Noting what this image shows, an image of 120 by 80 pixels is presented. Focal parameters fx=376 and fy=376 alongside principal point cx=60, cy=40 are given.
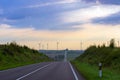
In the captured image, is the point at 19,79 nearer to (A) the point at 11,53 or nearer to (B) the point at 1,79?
(B) the point at 1,79

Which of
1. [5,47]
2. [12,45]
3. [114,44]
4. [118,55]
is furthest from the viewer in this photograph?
[12,45]

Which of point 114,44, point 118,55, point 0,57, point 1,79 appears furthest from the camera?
point 114,44

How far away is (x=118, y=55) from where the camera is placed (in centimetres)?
5009

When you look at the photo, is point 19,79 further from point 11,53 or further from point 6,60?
point 11,53

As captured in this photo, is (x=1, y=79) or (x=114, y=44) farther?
(x=114, y=44)

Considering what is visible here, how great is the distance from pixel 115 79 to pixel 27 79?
5.97m

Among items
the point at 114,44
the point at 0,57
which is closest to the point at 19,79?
the point at 0,57

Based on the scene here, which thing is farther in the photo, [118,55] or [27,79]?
[118,55]

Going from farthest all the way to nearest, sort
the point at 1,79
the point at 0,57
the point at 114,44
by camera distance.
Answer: the point at 114,44, the point at 0,57, the point at 1,79

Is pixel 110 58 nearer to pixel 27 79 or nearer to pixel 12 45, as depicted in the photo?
pixel 27 79

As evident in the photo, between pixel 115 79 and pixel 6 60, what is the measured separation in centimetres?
4198

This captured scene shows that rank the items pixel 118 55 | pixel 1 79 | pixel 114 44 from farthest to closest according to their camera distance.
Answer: pixel 114 44
pixel 118 55
pixel 1 79

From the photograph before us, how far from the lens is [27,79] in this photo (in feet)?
82.8

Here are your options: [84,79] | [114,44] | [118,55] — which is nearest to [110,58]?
[118,55]
